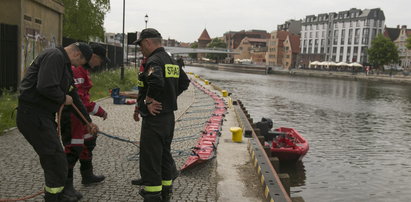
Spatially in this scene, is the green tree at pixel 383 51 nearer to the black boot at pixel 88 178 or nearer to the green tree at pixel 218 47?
the black boot at pixel 88 178

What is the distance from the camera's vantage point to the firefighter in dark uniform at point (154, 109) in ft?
15.6

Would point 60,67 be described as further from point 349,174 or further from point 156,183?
point 349,174

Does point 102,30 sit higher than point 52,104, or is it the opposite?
point 102,30

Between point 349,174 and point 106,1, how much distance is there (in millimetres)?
30038

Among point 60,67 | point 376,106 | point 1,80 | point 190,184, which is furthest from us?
point 376,106

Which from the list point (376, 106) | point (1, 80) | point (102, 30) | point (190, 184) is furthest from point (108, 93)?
point (376, 106)

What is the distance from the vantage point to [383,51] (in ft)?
290

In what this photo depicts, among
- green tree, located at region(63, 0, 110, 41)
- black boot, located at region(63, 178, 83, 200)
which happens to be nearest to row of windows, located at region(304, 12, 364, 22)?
green tree, located at region(63, 0, 110, 41)

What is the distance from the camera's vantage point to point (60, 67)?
4230 mm

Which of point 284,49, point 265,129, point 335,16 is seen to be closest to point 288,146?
point 265,129

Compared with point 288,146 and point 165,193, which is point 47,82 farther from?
point 288,146

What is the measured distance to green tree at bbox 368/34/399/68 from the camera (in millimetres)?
87250

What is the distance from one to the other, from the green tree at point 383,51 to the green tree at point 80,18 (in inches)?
2888

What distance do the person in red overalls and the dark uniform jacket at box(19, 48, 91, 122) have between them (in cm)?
Result: 94
